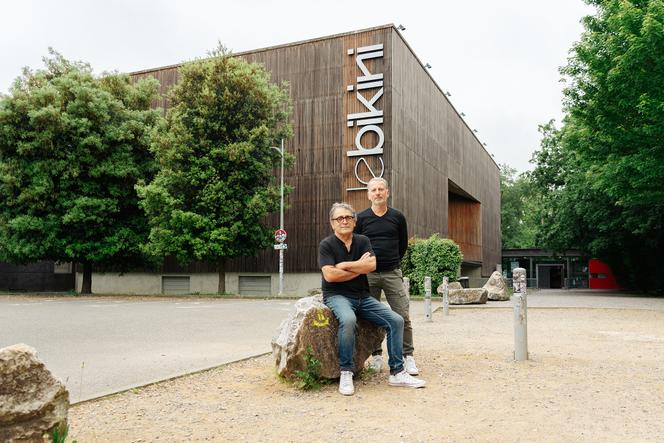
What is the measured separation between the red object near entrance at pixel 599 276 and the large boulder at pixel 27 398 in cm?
5121

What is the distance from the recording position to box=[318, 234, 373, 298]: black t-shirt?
5.26 meters

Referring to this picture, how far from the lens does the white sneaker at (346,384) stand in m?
4.89

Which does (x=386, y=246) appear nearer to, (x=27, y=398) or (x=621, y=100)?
(x=27, y=398)

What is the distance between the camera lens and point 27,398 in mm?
3182

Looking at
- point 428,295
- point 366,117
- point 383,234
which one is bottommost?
point 428,295

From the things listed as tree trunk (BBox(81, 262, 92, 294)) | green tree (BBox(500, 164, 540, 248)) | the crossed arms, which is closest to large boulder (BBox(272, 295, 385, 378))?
the crossed arms

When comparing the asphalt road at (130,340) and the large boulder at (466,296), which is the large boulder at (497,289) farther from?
the asphalt road at (130,340)

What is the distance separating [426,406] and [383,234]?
5.95 ft

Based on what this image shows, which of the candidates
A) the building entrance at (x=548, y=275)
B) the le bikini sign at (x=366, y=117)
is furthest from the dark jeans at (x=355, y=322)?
the building entrance at (x=548, y=275)

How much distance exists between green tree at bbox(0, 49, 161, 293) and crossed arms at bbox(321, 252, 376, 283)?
68.1 feet

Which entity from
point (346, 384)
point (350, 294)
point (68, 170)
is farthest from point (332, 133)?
point (346, 384)

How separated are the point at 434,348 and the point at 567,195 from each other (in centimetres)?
2858

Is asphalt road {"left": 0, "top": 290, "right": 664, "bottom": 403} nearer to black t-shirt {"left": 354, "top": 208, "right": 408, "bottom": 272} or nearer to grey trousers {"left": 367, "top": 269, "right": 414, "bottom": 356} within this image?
grey trousers {"left": 367, "top": 269, "right": 414, "bottom": 356}

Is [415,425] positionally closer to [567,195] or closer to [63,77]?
[63,77]
